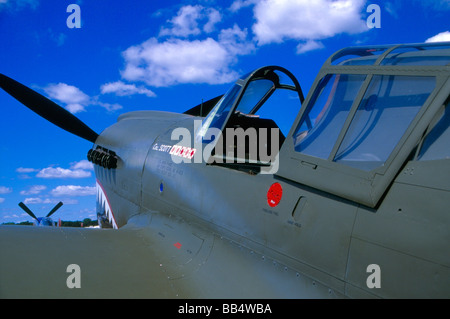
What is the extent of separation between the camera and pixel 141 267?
3.49m

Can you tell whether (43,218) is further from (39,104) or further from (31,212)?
(39,104)

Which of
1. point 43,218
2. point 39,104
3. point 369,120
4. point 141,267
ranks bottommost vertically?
point 43,218

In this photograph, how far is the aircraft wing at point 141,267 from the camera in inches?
105

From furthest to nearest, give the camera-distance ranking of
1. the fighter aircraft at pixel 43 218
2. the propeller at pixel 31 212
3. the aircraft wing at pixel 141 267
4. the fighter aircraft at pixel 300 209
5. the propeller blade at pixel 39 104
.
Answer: the propeller at pixel 31 212 → the fighter aircraft at pixel 43 218 → the propeller blade at pixel 39 104 → the aircraft wing at pixel 141 267 → the fighter aircraft at pixel 300 209

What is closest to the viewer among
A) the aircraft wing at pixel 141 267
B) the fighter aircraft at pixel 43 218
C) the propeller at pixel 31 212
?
the aircraft wing at pixel 141 267

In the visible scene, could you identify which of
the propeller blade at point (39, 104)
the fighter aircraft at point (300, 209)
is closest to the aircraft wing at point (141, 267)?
the fighter aircraft at point (300, 209)

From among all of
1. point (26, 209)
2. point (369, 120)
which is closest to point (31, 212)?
point (26, 209)

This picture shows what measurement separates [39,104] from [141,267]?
6.61 metres

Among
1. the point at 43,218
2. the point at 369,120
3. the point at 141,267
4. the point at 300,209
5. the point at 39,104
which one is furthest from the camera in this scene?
the point at 43,218

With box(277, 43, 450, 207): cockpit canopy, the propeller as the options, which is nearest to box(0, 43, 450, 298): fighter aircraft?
box(277, 43, 450, 207): cockpit canopy

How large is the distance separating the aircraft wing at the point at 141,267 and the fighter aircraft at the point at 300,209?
13mm

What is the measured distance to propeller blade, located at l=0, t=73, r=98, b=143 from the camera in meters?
8.40

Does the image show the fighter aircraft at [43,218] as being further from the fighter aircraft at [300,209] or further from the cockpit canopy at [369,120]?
the cockpit canopy at [369,120]

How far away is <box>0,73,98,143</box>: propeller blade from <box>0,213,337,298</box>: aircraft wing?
16.0 feet
